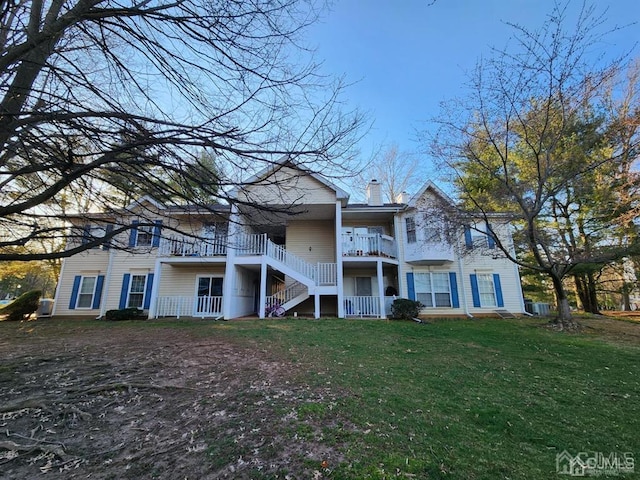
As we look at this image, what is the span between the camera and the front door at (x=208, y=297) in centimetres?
1410

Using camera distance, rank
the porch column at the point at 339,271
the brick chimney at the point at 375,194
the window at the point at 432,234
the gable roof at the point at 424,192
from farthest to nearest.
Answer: the brick chimney at the point at 375,194 → the gable roof at the point at 424,192 → the window at the point at 432,234 → the porch column at the point at 339,271

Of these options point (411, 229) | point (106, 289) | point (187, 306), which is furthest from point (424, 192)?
point (106, 289)

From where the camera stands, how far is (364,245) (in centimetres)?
1488

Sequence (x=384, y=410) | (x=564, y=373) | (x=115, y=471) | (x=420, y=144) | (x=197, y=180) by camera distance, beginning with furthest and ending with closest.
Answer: (x=420, y=144), (x=564, y=373), (x=384, y=410), (x=197, y=180), (x=115, y=471)

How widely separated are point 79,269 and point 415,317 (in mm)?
17861

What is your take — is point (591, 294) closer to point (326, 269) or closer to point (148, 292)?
point (326, 269)

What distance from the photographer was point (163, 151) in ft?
9.93

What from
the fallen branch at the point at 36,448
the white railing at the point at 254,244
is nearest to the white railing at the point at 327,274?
the white railing at the point at 254,244

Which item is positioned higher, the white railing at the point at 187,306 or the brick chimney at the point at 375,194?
the brick chimney at the point at 375,194

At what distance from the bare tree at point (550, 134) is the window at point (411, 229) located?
8.62ft

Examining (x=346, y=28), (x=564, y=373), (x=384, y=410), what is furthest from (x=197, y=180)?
(x=564, y=373)

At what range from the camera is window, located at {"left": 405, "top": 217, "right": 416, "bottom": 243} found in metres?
15.1

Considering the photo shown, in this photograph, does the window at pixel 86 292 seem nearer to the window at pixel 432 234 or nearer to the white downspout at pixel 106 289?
the white downspout at pixel 106 289

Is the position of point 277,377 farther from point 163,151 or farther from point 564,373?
point 564,373
